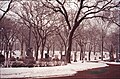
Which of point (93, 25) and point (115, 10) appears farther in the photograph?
point (93, 25)

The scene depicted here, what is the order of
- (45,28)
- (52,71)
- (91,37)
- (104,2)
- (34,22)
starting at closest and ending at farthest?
(52,71) < (104,2) < (34,22) < (45,28) < (91,37)

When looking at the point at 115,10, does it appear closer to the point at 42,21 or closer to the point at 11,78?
the point at 42,21

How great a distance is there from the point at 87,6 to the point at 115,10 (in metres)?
4.06

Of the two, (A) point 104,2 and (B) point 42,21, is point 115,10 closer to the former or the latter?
(A) point 104,2

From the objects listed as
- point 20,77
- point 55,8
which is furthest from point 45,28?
point 20,77

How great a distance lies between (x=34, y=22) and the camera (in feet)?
128

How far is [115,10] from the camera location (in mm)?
29078

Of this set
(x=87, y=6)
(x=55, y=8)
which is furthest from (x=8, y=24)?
(x=87, y=6)

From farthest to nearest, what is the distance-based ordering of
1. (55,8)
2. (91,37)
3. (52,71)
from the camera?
(91,37), (55,8), (52,71)

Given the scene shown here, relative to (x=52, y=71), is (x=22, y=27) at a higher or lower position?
higher

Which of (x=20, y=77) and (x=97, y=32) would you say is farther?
(x=97, y=32)

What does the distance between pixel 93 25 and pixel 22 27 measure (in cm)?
2258

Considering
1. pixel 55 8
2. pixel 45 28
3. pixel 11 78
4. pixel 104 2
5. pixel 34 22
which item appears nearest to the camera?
pixel 11 78

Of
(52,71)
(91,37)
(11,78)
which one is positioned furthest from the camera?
(91,37)
